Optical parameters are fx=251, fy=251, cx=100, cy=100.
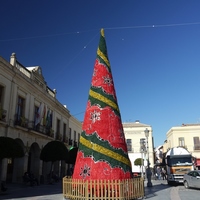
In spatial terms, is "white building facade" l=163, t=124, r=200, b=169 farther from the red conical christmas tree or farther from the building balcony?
the red conical christmas tree

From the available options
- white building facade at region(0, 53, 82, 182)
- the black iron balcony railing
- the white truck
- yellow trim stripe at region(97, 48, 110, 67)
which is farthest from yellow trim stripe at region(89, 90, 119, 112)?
the white truck

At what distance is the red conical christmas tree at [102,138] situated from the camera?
29.6ft

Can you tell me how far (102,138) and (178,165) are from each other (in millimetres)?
12368

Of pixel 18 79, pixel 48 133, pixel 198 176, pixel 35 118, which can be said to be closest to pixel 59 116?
pixel 48 133

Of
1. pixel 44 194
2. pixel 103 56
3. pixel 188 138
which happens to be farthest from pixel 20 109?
pixel 188 138

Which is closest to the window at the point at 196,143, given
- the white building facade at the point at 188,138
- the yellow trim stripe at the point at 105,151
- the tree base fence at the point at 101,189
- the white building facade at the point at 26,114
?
the white building facade at the point at 188,138

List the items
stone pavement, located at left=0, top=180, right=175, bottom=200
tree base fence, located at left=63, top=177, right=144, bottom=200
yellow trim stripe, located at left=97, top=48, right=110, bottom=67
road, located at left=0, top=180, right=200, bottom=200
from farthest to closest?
1. stone pavement, located at left=0, top=180, right=175, bottom=200
2. road, located at left=0, top=180, right=200, bottom=200
3. yellow trim stripe, located at left=97, top=48, right=110, bottom=67
4. tree base fence, located at left=63, top=177, right=144, bottom=200

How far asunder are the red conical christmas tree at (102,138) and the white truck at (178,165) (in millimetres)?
10999

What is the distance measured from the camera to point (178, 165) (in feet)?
64.0

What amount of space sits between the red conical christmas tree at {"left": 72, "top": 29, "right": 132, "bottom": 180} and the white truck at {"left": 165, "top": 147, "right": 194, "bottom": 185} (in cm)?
1100

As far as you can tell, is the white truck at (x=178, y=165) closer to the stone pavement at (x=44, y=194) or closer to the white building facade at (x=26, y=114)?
the stone pavement at (x=44, y=194)

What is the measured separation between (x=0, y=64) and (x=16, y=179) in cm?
870

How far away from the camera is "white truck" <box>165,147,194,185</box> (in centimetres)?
1905

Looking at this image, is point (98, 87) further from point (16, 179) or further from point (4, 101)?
point (16, 179)
